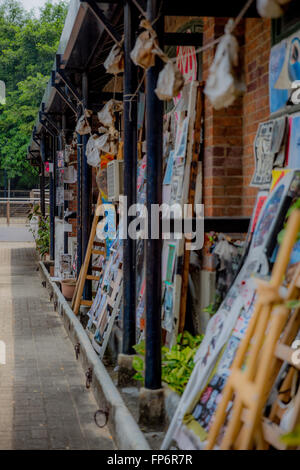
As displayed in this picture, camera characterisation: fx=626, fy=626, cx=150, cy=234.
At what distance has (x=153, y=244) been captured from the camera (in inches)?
188

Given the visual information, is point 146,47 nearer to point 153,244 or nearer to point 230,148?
point 153,244

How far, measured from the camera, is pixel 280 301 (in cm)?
285

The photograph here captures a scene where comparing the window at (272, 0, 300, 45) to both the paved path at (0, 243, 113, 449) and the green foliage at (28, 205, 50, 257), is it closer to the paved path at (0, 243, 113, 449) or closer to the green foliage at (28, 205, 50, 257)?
the paved path at (0, 243, 113, 449)

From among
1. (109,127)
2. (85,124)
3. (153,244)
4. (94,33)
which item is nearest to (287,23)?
(153,244)

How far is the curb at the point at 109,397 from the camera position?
425cm

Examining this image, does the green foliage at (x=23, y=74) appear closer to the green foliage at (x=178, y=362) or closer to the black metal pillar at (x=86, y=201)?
the black metal pillar at (x=86, y=201)

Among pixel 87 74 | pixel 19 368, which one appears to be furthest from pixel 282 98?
pixel 87 74

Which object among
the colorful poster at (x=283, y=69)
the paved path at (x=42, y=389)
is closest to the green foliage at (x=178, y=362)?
the paved path at (x=42, y=389)

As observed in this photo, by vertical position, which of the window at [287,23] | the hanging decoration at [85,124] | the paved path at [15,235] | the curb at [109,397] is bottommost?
the paved path at [15,235]

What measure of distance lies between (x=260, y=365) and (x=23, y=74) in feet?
139

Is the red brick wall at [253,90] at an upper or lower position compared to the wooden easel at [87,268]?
upper

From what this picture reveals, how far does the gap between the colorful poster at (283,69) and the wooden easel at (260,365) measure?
1.99 metres

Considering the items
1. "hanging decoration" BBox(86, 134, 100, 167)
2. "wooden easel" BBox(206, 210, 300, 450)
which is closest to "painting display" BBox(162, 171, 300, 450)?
"wooden easel" BBox(206, 210, 300, 450)

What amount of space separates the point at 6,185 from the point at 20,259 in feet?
72.1
